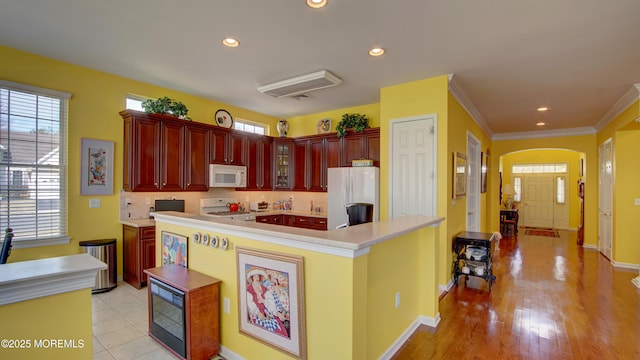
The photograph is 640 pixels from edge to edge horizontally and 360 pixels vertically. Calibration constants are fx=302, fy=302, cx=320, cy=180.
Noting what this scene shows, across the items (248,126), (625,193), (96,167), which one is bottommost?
(625,193)

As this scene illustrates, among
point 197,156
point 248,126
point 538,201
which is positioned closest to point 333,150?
point 248,126

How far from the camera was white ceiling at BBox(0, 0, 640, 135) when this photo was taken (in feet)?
8.08

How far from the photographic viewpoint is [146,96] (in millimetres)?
4461

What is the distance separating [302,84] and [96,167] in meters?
2.93

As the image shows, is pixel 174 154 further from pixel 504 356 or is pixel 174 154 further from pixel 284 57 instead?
pixel 504 356

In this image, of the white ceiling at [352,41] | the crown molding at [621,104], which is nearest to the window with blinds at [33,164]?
the white ceiling at [352,41]

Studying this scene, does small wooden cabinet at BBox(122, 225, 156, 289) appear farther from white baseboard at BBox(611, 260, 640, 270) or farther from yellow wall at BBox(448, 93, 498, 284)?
white baseboard at BBox(611, 260, 640, 270)

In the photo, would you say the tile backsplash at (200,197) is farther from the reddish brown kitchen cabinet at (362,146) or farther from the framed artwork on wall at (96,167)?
the reddish brown kitchen cabinet at (362,146)

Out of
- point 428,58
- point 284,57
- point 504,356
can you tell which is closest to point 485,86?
point 428,58

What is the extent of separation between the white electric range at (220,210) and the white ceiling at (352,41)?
1.91m

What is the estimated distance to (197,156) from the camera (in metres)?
4.81

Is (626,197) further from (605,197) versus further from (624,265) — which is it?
(624,265)

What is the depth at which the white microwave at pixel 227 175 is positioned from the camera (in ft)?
16.3

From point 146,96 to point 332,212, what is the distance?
3.37m
